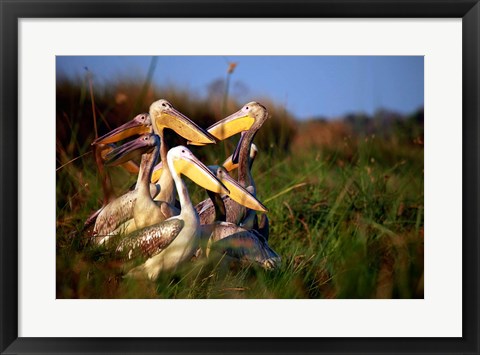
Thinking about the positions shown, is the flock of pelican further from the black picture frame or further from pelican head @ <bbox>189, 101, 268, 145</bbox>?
the black picture frame

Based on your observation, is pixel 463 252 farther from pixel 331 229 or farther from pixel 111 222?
pixel 111 222

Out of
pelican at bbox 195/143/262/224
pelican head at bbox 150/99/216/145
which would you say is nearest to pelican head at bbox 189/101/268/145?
pelican head at bbox 150/99/216/145

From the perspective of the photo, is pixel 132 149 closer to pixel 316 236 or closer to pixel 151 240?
pixel 151 240

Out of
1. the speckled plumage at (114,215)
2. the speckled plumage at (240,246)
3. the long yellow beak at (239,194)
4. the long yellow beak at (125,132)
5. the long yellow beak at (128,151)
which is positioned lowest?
the speckled plumage at (240,246)

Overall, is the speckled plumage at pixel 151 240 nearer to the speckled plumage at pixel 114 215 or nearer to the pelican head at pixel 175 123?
the speckled plumage at pixel 114 215

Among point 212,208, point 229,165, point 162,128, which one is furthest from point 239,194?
point 162,128

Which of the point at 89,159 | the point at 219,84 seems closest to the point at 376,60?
the point at 219,84

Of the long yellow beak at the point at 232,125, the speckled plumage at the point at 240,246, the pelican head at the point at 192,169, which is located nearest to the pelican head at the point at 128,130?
the pelican head at the point at 192,169

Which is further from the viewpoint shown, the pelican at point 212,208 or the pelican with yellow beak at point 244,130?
the pelican with yellow beak at point 244,130
